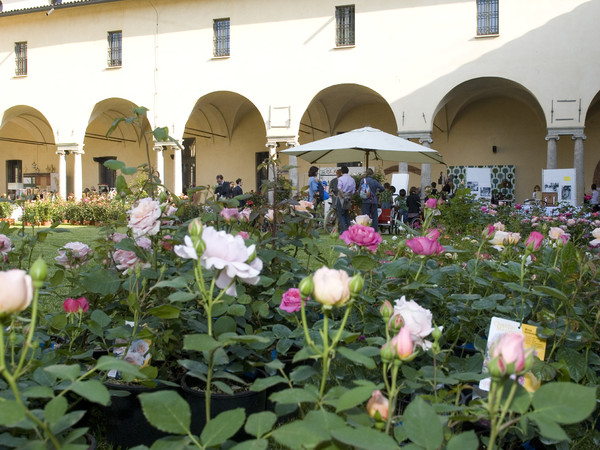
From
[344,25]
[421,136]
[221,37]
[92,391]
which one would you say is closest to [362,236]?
[92,391]

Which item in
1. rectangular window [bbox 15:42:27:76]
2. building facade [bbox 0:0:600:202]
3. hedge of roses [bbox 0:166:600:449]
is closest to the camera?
hedge of roses [bbox 0:166:600:449]

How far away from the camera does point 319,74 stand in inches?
607

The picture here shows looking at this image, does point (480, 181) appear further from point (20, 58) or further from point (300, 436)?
point (300, 436)

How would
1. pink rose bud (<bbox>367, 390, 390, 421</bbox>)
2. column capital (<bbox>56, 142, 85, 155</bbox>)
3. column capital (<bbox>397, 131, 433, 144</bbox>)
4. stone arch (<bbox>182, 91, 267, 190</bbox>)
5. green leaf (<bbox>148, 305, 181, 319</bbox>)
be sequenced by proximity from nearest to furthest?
pink rose bud (<bbox>367, 390, 390, 421</bbox>) → green leaf (<bbox>148, 305, 181, 319</bbox>) → column capital (<bbox>397, 131, 433, 144</bbox>) → column capital (<bbox>56, 142, 85, 155</bbox>) → stone arch (<bbox>182, 91, 267, 190</bbox>)

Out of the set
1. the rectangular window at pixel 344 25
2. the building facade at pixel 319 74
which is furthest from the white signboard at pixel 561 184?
the rectangular window at pixel 344 25

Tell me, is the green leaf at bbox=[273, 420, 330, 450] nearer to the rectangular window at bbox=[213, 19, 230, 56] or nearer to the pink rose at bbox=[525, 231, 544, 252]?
the pink rose at bbox=[525, 231, 544, 252]

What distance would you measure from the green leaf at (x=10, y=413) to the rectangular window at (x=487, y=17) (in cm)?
1514

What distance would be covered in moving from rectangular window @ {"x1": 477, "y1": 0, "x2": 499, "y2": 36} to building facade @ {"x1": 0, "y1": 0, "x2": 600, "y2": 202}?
3cm

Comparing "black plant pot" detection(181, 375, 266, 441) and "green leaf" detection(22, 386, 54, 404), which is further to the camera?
"black plant pot" detection(181, 375, 266, 441)

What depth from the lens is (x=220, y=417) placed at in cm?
90

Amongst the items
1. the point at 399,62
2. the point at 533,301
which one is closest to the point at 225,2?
the point at 399,62

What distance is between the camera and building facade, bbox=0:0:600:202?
546 inches

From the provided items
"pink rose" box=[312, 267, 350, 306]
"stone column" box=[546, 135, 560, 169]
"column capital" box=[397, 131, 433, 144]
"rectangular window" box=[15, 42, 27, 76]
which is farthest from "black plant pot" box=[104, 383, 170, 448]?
"rectangular window" box=[15, 42, 27, 76]

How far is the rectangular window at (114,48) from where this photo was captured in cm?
1759
